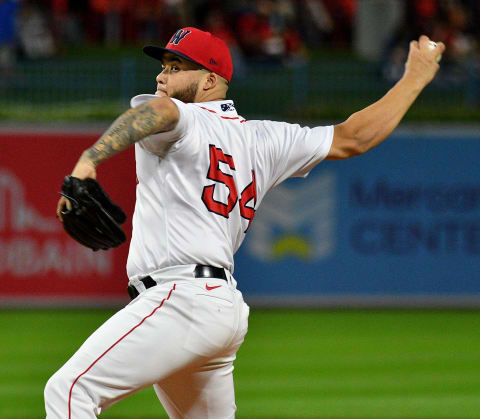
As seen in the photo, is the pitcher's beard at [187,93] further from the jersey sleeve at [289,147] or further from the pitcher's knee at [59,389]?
the pitcher's knee at [59,389]

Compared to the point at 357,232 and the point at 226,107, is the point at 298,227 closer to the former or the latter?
the point at 357,232

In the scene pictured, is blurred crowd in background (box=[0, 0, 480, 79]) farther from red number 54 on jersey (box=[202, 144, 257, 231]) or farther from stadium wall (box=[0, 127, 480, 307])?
red number 54 on jersey (box=[202, 144, 257, 231])

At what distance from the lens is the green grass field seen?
23.6 ft

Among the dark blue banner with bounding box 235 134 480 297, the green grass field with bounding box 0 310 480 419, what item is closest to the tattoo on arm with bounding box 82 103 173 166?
the green grass field with bounding box 0 310 480 419

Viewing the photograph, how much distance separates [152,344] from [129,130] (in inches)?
31.6

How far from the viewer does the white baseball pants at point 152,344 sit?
3.77m

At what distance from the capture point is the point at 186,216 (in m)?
4.00

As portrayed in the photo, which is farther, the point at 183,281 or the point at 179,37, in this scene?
the point at 179,37

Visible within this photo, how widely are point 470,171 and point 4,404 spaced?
580cm

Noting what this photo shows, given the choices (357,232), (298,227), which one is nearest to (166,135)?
(298,227)

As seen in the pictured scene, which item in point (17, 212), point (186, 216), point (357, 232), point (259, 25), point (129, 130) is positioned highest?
point (259, 25)

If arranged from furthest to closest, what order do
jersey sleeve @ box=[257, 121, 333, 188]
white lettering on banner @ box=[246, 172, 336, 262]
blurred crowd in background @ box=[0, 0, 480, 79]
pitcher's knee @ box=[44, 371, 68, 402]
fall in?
blurred crowd in background @ box=[0, 0, 480, 79], white lettering on banner @ box=[246, 172, 336, 262], jersey sleeve @ box=[257, 121, 333, 188], pitcher's knee @ box=[44, 371, 68, 402]

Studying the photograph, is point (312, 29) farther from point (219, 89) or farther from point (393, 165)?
point (219, 89)

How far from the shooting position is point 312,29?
746 inches
